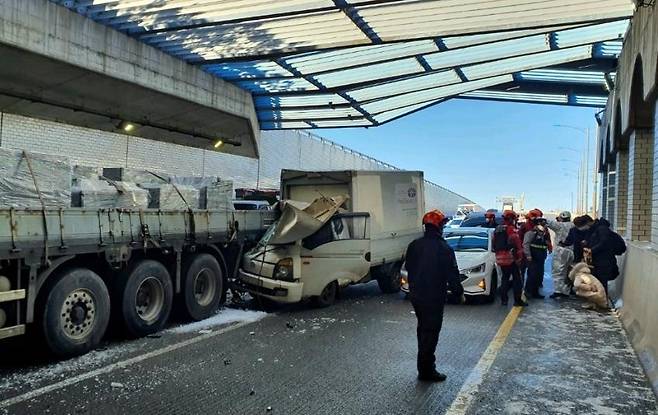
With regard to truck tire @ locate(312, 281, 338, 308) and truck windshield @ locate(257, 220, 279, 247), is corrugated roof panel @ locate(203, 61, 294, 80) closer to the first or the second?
truck windshield @ locate(257, 220, 279, 247)

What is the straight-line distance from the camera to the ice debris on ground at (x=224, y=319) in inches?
324

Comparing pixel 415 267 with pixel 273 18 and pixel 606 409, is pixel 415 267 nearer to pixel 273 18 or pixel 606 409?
pixel 606 409

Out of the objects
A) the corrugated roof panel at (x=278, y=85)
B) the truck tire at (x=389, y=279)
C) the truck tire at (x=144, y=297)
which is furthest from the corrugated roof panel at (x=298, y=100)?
the truck tire at (x=144, y=297)

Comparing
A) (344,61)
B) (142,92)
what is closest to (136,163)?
(142,92)

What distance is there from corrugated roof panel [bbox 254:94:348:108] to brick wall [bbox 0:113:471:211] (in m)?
2.85

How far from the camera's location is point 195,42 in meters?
12.7

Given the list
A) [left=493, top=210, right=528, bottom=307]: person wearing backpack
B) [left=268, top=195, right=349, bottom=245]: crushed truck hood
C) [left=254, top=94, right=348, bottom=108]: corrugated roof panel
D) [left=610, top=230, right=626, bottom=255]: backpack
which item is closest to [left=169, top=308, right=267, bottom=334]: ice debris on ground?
[left=268, top=195, right=349, bottom=245]: crushed truck hood

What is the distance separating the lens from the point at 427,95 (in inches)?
787

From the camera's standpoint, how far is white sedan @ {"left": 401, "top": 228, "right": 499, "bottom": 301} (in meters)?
10.5

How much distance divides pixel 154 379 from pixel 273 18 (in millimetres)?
7338

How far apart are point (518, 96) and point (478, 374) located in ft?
56.4

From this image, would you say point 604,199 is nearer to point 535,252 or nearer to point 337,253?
point 535,252

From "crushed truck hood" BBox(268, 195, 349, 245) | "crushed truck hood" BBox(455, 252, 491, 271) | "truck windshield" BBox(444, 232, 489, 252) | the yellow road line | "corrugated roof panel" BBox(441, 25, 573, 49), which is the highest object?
"corrugated roof panel" BBox(441, 25, 573, 49)

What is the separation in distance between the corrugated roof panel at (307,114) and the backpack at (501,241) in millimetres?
10287
